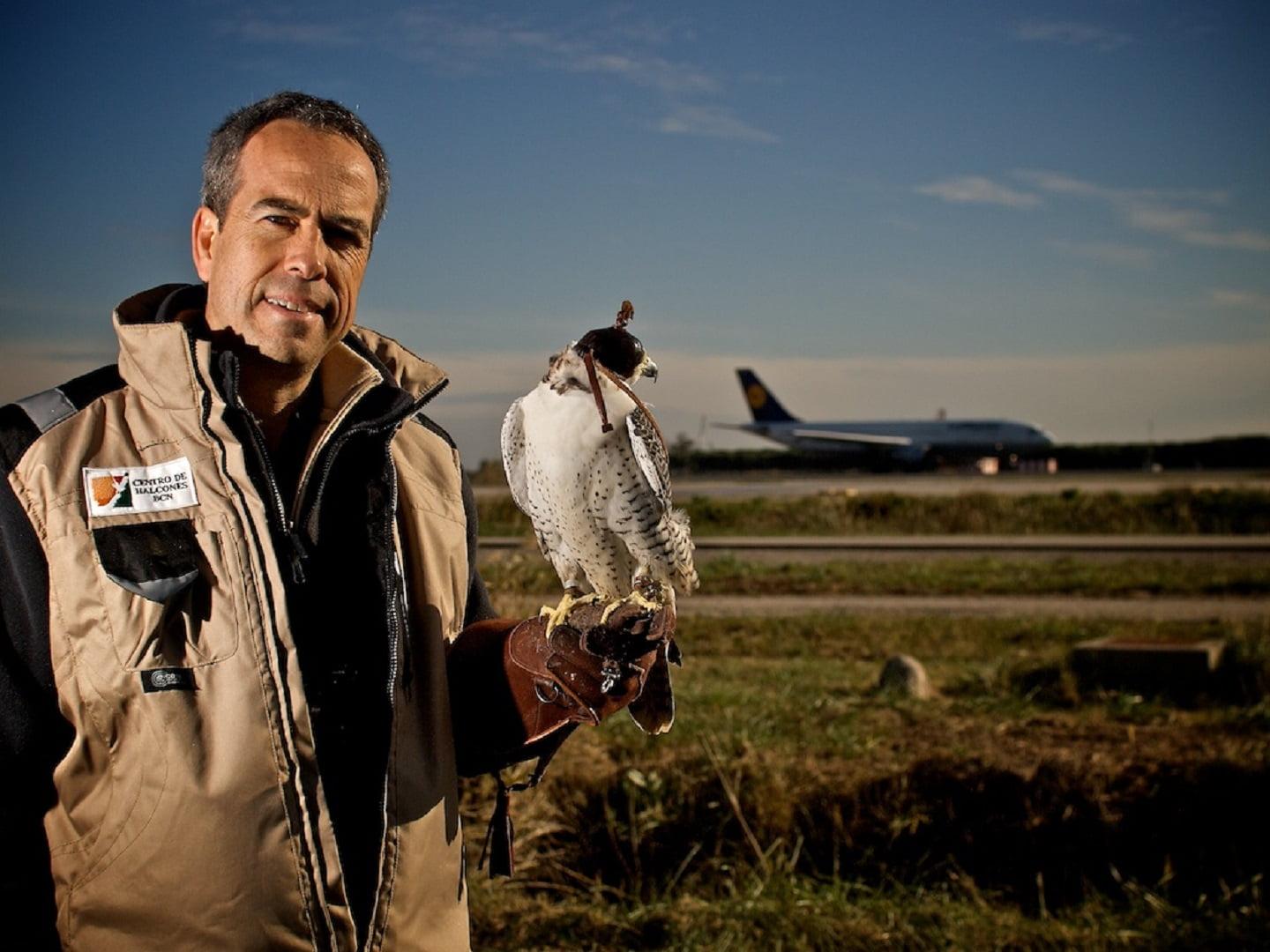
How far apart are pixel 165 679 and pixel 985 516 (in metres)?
22.1

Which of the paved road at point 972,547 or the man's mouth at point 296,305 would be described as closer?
the man's mouth at point 296,305

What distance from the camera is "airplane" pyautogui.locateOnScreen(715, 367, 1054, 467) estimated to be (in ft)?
198

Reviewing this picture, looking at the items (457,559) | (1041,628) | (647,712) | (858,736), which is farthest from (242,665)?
(1041,628)

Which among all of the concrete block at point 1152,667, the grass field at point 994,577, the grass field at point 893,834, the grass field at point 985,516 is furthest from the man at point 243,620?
the grass field at point 985,516

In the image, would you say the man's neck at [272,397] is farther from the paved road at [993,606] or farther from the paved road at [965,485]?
the paved road at [965,485]

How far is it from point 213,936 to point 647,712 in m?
0.98

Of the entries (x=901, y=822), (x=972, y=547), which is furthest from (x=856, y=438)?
(x=901, y=822)

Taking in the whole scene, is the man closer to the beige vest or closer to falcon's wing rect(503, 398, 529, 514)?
the beige vest

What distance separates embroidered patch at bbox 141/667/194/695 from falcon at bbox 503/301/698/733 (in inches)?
29.0

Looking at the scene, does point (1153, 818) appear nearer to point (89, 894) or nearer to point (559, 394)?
point (559, 394)

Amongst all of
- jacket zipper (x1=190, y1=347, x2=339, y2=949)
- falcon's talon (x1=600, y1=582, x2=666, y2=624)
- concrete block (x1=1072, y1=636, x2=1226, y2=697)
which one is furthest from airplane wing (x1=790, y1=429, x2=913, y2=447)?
jacket zipper (x1=190, y1=347, x2=339, y2=949)

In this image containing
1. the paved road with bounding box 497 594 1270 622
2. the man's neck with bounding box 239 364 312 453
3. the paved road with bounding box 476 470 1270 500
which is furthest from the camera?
the paved road with bounding box 476 470 1270 500

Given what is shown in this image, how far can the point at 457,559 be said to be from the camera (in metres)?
2.41

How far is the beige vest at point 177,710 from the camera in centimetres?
183
